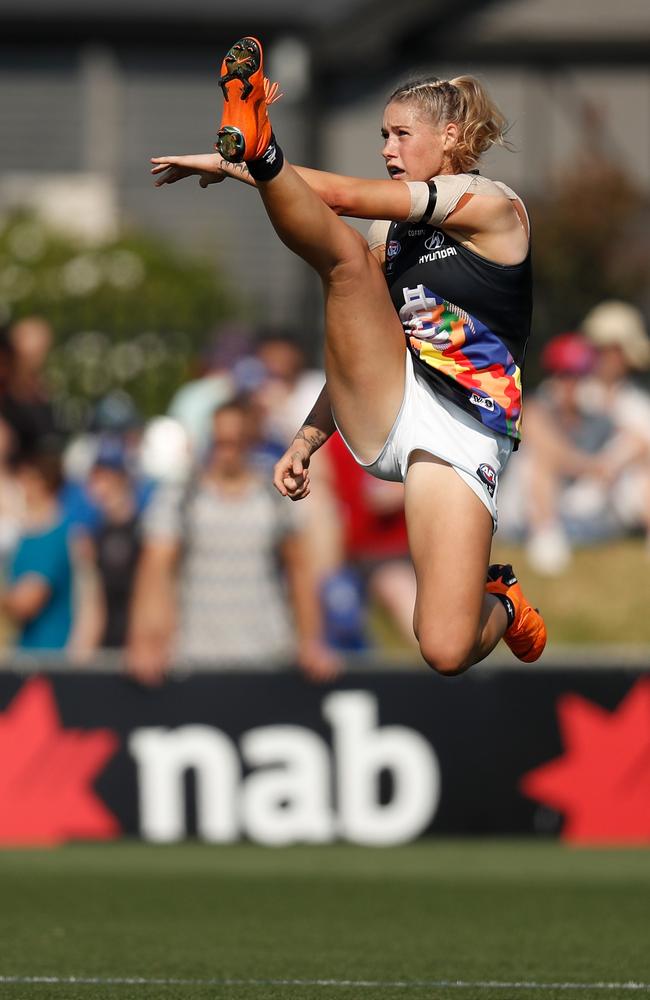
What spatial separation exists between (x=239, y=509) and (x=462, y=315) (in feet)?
13.9

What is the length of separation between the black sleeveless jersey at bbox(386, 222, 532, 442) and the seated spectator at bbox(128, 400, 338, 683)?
4049 mm

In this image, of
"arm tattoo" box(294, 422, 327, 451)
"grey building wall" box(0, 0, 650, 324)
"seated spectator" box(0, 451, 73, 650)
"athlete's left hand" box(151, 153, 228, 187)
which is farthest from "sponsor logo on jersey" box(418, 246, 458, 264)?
"grey building wall" box(0, 0, 650, 324)

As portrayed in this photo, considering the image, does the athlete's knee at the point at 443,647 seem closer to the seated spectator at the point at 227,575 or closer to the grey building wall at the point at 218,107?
the seated spectator at the point at 227,575

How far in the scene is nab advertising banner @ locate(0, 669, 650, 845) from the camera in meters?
10.5

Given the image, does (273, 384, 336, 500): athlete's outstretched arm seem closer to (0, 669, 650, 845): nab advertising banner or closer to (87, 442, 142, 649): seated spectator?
(0, 669, 650, 845): nab advertising banner

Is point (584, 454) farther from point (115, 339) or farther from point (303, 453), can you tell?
point (303, 453)

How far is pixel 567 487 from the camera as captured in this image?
1292 cm

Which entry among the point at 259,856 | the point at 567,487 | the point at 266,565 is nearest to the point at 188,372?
the point at 567,487

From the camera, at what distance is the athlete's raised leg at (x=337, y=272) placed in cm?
549

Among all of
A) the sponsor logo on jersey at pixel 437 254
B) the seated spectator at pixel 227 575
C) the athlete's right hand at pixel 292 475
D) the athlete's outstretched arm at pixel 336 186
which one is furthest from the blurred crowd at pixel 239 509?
the athlete's outstretched arm at pixel 336 186

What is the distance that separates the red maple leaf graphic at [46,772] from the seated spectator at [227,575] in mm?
483

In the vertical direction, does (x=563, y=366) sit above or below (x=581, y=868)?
above

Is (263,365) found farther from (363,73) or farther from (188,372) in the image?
(363,73)

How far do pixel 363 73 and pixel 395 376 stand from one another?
14.9 metres
